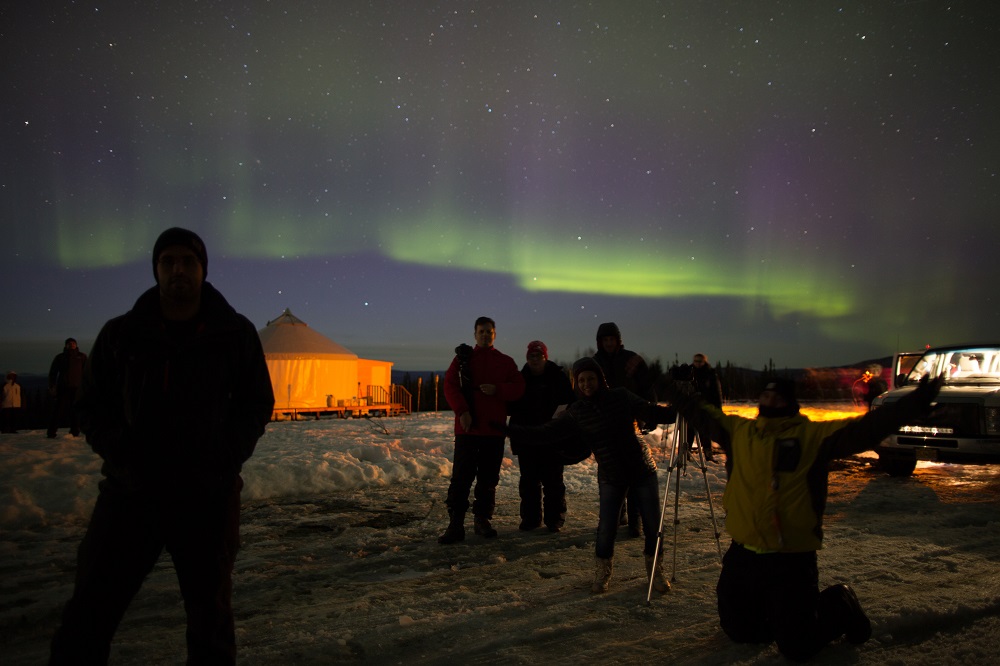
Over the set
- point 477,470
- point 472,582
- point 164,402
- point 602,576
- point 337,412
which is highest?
point 164,402

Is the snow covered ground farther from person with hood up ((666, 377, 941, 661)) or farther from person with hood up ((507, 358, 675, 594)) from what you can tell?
person with hood up ((507, 358, 675, 594))

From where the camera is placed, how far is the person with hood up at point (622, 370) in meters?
5.68

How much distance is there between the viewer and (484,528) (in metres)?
5.65

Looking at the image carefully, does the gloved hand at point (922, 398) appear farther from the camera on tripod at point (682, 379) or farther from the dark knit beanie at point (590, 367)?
the dark knit beanie at point (590, 367)

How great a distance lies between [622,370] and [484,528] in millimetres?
2026

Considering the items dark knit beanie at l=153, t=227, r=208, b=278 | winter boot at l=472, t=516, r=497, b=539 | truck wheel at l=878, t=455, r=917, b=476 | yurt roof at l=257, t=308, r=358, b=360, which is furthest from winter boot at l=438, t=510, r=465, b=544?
yurt roof at l=257, t=308, r=358, b=360

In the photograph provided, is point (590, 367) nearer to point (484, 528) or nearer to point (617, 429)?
point (617, 429)

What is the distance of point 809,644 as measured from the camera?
9.63 feet

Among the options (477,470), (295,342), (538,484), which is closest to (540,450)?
(538,484)

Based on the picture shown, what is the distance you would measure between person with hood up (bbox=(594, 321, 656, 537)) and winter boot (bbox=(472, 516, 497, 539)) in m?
1.32

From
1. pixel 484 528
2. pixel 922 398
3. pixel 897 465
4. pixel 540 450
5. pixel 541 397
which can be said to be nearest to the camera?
pixel 922 398

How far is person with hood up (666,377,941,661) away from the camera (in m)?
2.99

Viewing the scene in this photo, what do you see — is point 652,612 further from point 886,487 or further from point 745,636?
point 886,487

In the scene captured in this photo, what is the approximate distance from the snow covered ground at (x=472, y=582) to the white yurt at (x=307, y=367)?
15640 millimetres
